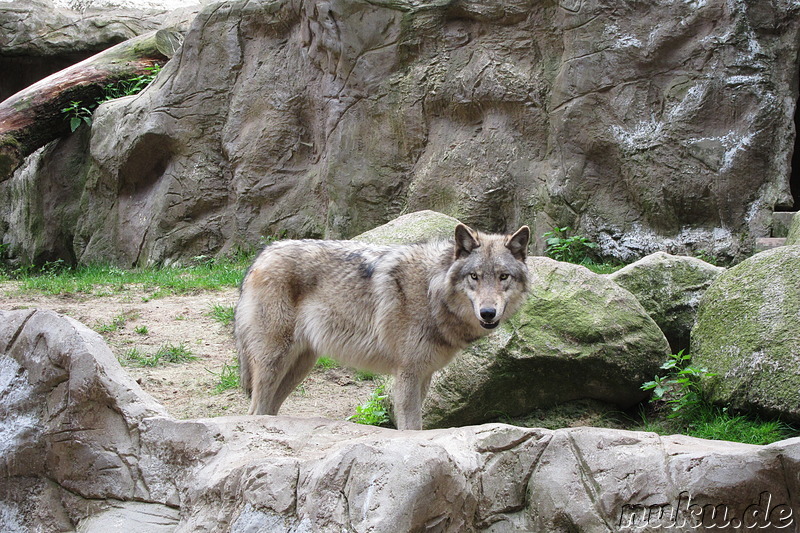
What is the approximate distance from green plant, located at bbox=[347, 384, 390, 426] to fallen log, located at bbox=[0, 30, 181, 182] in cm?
905

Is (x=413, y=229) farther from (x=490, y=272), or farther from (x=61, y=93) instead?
(x=61, y=93)

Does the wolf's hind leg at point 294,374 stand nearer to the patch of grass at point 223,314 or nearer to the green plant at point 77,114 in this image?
the patch of grass at point 223,314

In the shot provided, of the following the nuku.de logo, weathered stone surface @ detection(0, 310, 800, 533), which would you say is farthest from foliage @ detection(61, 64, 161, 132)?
the nuku.de logo

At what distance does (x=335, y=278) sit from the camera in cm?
530

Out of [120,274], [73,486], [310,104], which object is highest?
[310,104]

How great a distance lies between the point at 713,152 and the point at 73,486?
734 cm

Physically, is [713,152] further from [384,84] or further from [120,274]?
[120,274]

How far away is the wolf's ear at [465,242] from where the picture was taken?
5.04 meters

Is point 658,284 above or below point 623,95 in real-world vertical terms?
below

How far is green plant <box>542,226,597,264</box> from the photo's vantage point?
898cm

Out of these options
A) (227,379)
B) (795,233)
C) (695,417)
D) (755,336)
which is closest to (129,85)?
(227,379)

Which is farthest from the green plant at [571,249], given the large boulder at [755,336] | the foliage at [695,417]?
the large boulder at [755,336]

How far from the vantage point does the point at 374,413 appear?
597 centimetres

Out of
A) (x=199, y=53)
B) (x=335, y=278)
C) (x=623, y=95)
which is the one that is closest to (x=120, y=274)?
(x=199, y=53)
